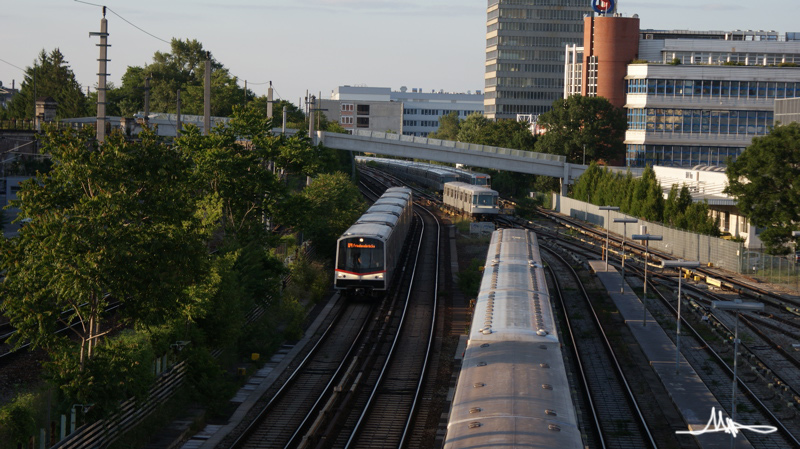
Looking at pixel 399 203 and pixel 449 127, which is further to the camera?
pixel 449 127

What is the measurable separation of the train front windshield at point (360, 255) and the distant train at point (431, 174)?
4534 cm

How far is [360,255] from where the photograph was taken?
3697cm

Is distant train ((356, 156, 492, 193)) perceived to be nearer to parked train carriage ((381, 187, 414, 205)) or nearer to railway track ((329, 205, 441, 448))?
parked train carriage ((381, 187, 414, 205))

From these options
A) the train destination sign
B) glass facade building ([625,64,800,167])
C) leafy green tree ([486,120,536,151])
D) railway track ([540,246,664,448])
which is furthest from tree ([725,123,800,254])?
the train destination sign

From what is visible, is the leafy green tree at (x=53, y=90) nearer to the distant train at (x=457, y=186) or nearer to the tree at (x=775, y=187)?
the distant train at (x=457, y=186)

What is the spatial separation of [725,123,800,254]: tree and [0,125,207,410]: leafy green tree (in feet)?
115

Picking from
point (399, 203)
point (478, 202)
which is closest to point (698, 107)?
point (478, 202)

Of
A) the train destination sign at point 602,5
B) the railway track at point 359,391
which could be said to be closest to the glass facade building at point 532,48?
the train destination sign at point 602,5

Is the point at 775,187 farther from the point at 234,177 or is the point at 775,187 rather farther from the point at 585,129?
the point at 585,129

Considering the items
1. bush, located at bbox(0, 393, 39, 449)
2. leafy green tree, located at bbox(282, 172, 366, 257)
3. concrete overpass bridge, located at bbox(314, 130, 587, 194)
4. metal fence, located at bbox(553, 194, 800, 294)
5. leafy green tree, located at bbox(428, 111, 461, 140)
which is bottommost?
bush, located at bbox(0, 393, 39, 449)

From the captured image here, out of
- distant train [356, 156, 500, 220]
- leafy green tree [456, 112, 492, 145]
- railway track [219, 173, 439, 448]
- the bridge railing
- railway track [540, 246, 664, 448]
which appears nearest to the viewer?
railway track [219, 173, 439, 448]

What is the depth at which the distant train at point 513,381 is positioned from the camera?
1429 cm

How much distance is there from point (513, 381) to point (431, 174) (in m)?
80.4

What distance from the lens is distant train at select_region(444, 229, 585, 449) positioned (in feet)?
46.9
